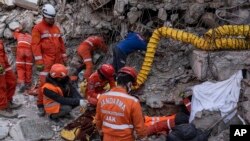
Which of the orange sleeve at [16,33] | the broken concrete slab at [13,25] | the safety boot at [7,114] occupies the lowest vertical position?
the safety boot at [7,114]

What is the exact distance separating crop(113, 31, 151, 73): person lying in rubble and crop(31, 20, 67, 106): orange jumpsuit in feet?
Answer: 3.59

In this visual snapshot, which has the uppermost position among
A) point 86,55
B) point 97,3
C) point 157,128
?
point 97,3

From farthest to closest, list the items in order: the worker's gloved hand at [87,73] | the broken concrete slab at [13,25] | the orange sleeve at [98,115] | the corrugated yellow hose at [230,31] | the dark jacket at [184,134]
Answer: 1. the broken concrete slab at [13,25]
2. the worker's gloved hand at [87,73]
3. the corrugated yellow hose at [230,31]
4. the dark jacket at [184,134]
5. the orange sleeve at [98,115]

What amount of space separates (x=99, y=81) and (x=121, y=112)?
2.36 m

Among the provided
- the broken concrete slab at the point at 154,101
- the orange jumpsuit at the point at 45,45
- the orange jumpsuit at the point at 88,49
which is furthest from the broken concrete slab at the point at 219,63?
the orange jumpsuit at the point at 45,45

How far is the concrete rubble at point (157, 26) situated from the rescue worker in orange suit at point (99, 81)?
766 millimetres

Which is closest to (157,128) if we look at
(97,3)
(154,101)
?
(154,101)

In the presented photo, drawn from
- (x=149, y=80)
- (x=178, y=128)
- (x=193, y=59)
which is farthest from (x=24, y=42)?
(x=178, y=128)

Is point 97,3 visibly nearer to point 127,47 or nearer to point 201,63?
point 127,47

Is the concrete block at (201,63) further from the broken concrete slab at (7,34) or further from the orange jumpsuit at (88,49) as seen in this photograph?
the broken concrete slab at (7,34)

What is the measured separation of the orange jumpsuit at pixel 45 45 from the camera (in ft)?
26.9

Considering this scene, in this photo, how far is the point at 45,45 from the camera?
8.34 m

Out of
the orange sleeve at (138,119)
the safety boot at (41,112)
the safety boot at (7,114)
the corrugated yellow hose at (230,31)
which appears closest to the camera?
the orange sleeve at (138,119)

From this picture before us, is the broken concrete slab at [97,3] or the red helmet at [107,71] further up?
the broken concrete slab at [97,3]
